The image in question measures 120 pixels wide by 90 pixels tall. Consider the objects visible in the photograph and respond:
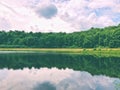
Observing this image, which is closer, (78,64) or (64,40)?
(78,64)

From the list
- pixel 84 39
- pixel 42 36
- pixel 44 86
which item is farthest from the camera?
pixel 42 36

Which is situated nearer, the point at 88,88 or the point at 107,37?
the point at 88,88

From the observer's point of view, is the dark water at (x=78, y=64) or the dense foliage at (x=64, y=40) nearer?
the dark water at (x=78, y=64)

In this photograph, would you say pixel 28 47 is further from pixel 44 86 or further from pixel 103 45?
pixel 44 86

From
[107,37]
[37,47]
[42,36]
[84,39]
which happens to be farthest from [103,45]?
[42,36]

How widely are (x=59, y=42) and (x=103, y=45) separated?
36.8 metres

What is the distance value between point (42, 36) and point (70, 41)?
84.4ft

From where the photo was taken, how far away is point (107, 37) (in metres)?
149

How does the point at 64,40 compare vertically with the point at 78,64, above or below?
below

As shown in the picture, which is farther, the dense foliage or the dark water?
the dense foliage

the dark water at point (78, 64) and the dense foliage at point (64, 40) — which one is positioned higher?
Answer: the dark water at point (78, 64)

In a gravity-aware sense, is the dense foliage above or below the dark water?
below

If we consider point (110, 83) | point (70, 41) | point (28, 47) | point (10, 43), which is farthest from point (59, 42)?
point (110, 83)

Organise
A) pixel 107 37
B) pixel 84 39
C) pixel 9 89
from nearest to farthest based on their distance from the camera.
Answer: pixel 9 89 → pixel 107 37 → pixel 84 39
